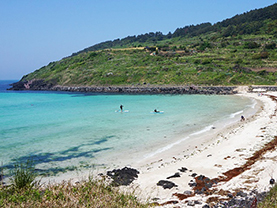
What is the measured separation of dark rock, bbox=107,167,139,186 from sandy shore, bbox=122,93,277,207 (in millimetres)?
307

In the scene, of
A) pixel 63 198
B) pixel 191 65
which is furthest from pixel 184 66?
pixel 63 198

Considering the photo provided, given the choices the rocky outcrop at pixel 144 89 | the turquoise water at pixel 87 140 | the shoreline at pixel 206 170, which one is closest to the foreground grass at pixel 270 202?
the shoreline at pixel 206 170

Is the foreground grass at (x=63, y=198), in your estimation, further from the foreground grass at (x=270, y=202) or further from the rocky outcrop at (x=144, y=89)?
the rocky outcrop at (x=144, y=89)

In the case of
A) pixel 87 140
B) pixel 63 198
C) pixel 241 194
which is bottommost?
pixel 87 140

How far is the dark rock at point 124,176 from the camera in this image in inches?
449

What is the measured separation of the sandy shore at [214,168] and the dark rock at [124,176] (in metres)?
0.31

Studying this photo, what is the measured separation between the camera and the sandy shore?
952 centimetres

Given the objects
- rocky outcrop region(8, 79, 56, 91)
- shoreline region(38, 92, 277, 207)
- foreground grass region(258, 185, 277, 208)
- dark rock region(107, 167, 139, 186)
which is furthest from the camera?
rocky outcrop region(8, 79, 56, 91)

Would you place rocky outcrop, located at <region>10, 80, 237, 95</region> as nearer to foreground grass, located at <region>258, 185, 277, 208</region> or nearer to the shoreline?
the shoreline

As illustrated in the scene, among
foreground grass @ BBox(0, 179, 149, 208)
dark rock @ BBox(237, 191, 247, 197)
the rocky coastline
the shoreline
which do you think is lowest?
the shoreline

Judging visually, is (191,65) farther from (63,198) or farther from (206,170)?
(63,198)

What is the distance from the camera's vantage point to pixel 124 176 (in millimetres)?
12023

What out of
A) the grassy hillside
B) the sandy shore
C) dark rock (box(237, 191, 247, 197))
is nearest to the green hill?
the grassy hillside

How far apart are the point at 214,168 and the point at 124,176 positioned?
483 centimetres
